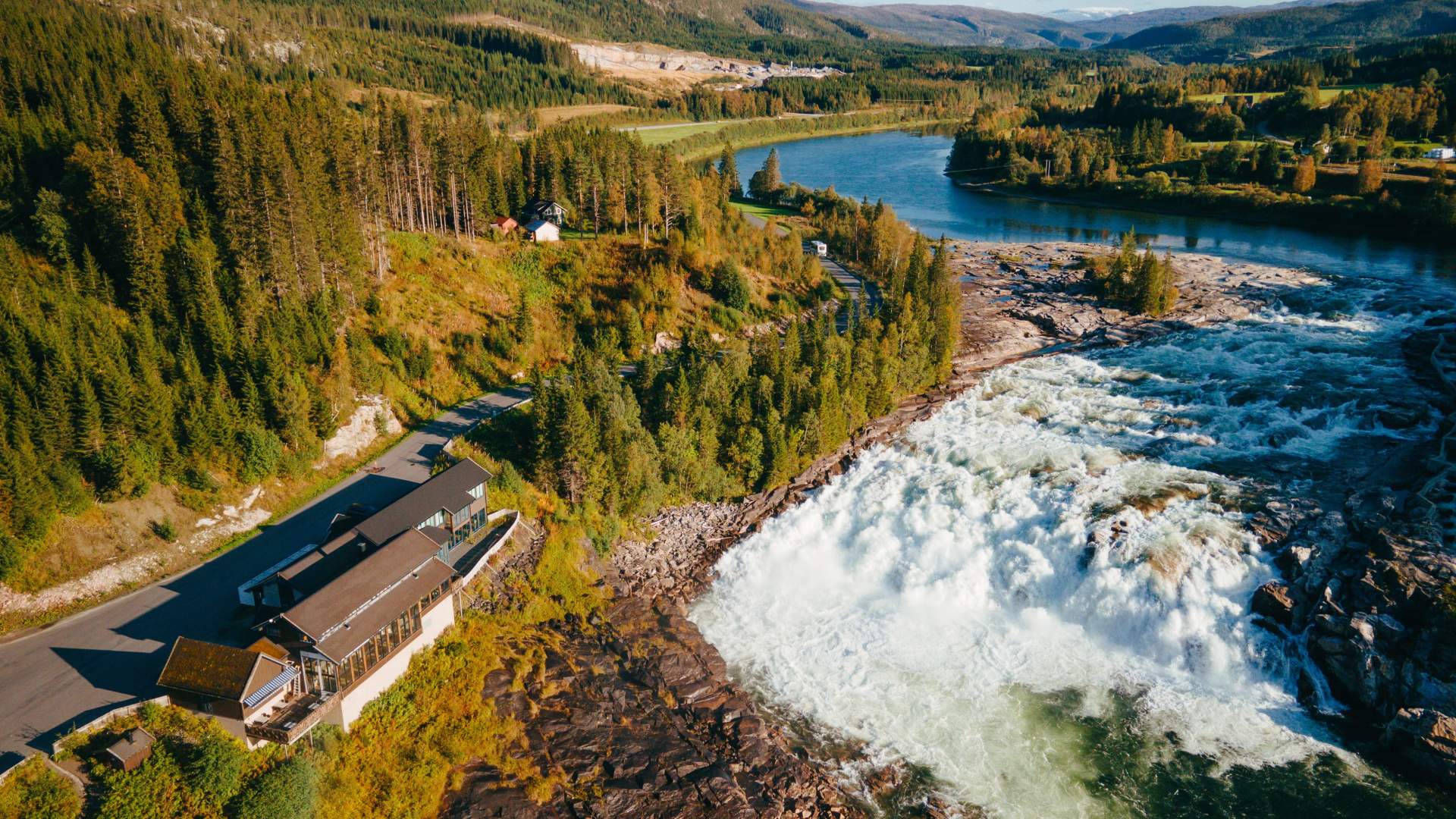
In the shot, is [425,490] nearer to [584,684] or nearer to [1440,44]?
[584,684]

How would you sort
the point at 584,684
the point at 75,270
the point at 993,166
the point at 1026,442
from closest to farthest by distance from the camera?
1. the point at 584,684
2. the point at 75,270
3. the point at 1026,442
4. the point at 993,166

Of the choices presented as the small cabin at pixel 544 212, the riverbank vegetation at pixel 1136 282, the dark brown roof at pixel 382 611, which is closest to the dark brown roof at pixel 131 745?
the dark brown roof at pixel 382 611

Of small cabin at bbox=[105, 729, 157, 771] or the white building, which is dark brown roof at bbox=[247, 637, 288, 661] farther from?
small cabin at bbox=[105, 729, 157, 771]

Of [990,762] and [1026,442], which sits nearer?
[990,762]

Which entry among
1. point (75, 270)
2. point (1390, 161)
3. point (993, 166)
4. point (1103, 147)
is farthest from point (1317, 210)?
point (75, 270)

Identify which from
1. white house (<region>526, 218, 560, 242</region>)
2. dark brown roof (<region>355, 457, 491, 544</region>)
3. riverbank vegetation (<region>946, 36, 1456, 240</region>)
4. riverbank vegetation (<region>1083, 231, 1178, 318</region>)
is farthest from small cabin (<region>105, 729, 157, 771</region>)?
riverbank vegetation (<region>946, 36, 1456, 240</region>)

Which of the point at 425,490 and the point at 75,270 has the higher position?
the point at 75,270

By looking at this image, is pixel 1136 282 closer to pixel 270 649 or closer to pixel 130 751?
pixel 270 649

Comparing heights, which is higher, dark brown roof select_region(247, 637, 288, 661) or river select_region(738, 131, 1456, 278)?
river select_region(738, 131, 1456, 278)
